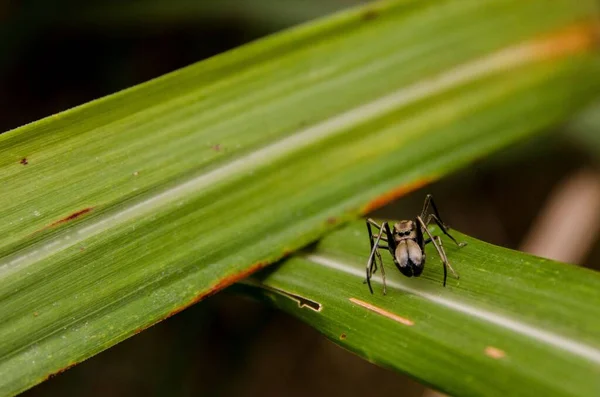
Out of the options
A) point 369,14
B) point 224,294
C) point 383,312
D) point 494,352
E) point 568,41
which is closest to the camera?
point 494,352

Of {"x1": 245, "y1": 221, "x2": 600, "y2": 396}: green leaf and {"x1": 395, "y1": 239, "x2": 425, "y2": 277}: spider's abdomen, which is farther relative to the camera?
{"x1": 395, "y1": 239, "x2": 425, "y2": 277}: spider's abdomen

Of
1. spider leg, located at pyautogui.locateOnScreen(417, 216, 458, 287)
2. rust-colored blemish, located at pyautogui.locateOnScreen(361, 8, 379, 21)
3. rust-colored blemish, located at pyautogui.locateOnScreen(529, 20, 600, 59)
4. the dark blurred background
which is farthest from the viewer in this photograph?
the dark blurred background

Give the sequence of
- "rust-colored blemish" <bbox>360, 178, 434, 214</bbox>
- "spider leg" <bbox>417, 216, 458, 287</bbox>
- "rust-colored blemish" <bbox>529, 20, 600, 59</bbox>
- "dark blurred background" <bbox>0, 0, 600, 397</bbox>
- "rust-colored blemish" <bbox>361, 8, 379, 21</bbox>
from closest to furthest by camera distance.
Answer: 1. "spider leg" <bbox>417, 216, 458, 287</bbox>
2. "rust-colored blemish" <bbox>360, 178, 434, 214</bbox>
3. "rust-colored blemish" <bbox>361, 8, 379, 21</bbox>
4. "rust-colored blemish" <bbox>529, 20, 600, 59</bbox>
5. "dark blurred background" <bbox>0, 0, 600, 397</bbox>

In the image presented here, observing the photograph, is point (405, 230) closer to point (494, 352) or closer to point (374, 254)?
point (374, 254)

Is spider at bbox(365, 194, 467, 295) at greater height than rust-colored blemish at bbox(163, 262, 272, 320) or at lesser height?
greater

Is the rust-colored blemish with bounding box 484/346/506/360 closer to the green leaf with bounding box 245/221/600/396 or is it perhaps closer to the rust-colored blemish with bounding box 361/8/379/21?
the green leaf with bounding box 245/221/600/396

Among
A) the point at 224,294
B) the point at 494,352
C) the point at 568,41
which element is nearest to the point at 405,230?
the point at 494,352

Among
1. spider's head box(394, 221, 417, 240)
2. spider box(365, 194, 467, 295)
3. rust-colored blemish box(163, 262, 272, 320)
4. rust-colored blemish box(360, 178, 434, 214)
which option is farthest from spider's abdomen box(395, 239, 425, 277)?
rust-colored blemish box(163, 262, 272, 320)

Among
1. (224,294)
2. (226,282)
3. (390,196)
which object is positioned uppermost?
(390,196)

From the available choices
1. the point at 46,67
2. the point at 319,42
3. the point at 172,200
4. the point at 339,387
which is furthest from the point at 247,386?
the point at 46,67
